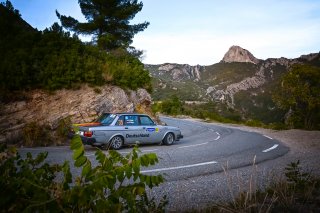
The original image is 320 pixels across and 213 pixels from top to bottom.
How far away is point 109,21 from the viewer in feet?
78.4

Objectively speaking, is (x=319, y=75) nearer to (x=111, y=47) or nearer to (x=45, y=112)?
(x=111, y=47)

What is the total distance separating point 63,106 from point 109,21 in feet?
40.7

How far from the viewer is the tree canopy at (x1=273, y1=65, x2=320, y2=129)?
3550 cm

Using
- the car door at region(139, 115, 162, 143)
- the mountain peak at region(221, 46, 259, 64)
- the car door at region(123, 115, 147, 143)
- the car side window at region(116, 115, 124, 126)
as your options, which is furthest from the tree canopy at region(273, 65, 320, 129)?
the mountain peak at region(221, 46, 259, 64)

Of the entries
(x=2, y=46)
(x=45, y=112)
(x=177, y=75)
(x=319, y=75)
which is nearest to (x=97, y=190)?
(x=45, y=112)

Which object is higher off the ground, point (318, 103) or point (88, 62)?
point (88, 62)

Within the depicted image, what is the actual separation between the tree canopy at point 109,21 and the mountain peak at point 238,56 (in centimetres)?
16205

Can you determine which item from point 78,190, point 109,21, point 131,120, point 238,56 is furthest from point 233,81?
point 78,190

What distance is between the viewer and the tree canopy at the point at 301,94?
35.5 meters

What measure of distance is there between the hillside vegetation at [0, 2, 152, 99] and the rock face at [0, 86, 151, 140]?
0.53 m

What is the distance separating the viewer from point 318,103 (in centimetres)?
3438

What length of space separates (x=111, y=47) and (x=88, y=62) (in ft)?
28.6

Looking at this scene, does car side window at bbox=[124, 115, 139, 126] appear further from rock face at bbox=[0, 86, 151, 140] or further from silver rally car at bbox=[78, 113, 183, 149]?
rock face at bbox=[0, 86, 151, 140]

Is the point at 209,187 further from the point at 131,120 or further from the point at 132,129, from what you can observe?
the point at 131,120
